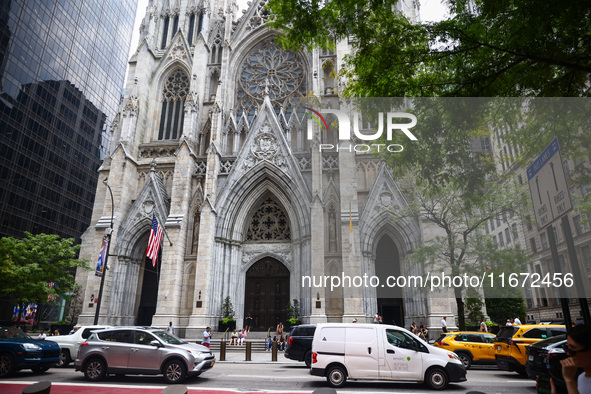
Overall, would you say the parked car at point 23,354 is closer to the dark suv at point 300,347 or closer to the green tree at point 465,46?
the dark suv at point 300,347

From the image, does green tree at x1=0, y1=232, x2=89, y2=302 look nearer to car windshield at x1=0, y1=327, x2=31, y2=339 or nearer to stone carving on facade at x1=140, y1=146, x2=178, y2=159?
stone carving on facade at x1=140, y1=146, x2=178, y2=159

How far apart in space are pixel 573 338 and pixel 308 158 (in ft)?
74.6

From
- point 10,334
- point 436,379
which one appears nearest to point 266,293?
point 10,334

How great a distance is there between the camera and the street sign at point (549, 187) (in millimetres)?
4258

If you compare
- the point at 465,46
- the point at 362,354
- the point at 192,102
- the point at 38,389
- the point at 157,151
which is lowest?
the point at 362,354

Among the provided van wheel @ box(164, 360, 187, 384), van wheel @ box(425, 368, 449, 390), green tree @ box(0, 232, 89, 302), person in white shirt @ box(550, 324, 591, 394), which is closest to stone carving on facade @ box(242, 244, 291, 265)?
green tree @ box(0, 232, 89, 302)

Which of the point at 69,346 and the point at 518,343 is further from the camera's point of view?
the point at 69,346

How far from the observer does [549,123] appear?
28.0 ft

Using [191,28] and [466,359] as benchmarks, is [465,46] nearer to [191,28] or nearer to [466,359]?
[466,359]

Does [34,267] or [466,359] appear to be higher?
[34,267]

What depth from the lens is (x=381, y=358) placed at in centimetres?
945

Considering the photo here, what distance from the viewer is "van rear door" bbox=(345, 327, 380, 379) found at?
945 centimetres

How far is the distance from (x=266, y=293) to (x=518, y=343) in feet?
52.4

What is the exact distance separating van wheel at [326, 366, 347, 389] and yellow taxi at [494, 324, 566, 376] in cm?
566
